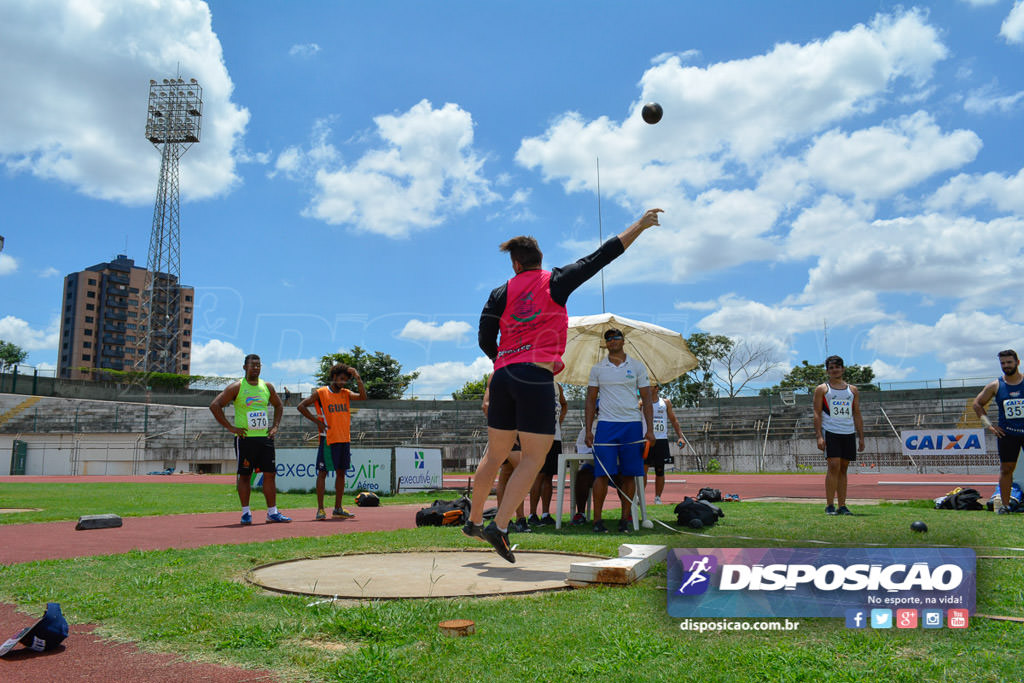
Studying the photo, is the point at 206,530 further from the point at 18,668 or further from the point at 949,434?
the point at 949,434

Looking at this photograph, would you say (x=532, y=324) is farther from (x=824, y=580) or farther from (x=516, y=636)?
(x=824, y=580)

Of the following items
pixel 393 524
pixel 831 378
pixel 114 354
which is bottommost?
pixel 393 524

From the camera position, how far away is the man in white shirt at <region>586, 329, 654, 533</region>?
22.8 feet

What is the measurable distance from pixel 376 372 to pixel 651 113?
63.4m

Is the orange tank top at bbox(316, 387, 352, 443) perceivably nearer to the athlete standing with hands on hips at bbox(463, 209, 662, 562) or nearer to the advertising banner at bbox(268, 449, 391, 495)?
the athlete standing with hands on hips at bbox(463, 209, 662, 562)

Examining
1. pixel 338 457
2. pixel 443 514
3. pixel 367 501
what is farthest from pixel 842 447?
pixel 367 501

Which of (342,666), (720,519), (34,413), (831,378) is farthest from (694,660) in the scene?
(34,413)

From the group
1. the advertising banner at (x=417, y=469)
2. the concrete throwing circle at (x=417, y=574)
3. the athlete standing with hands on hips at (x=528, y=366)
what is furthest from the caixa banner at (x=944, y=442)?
the athlete standing with hands on hips at (x=528, y=366)

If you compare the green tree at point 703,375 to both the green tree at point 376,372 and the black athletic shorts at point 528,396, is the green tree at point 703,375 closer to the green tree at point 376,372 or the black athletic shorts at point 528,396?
the green tree at point 376,372

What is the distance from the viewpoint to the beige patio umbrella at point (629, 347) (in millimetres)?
9078

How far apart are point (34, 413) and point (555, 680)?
5659 centimetres

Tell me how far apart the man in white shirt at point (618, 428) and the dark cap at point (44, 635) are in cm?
494

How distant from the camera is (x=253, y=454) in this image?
28.4ft

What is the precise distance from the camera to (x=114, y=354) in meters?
130
